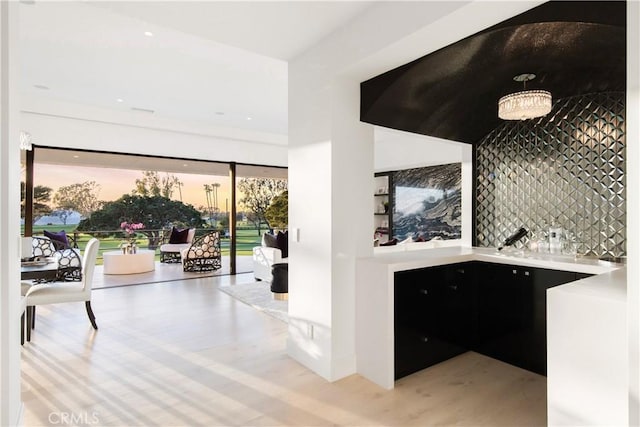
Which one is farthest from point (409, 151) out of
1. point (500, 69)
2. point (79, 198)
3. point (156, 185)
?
point (79, 198)

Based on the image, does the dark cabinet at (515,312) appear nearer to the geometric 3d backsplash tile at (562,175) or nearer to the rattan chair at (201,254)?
the geometric 3d backsplash tile at (562,175)

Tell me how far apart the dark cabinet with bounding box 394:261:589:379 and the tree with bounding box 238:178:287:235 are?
810 centimetres

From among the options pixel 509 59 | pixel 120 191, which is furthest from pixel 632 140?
pixel 120 191

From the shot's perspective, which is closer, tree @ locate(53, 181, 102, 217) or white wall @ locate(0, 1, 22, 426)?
white wall @ locate(0, 1, 22, 426)

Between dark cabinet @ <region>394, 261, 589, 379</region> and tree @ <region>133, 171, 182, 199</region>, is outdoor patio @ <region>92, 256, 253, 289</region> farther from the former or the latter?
dark cabinet @ <region>394, 261, 589, 379</region>

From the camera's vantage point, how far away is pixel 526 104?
8.61 feet

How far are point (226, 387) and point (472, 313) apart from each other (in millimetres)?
2247

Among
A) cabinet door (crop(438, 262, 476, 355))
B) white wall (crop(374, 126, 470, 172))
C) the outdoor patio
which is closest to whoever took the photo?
cabinet door (crop(438, 262, 476, 355))

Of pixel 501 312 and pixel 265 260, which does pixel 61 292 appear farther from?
pixel 501 312

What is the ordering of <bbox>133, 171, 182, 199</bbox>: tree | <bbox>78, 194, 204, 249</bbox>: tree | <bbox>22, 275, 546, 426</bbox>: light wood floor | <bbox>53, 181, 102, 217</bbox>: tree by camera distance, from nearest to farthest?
<bbox>22, 275, 546, 426</bbox>: light wood floor < <bbox>53, 181, 102, 217</bbox>: tree < <bbox>78, 194, 204, 249</bbox>: tree < <bbox>133, 171, 182, 199</bbox>: tree

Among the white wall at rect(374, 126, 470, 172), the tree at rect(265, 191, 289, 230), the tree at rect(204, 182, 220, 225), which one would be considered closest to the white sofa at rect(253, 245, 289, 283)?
the tree at rect(265, 191, 289, 230)

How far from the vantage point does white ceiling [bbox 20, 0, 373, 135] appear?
97.9 inches

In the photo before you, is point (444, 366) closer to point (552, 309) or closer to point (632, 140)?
point (552, 309)

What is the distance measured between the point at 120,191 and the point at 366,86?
30.6 ft
